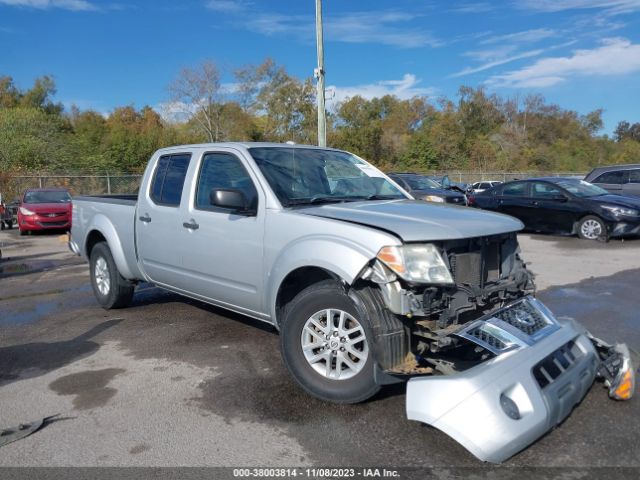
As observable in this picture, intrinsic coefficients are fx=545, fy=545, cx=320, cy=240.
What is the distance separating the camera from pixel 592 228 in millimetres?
12203

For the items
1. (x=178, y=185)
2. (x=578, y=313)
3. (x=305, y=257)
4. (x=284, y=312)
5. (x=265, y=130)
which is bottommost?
(x=578, y=313)

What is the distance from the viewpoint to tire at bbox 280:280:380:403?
11.7 feet

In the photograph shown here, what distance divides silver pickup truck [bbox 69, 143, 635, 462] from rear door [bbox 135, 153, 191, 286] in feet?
0.25

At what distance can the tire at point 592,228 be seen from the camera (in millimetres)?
12000

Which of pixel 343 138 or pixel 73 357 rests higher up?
pixel 343 138

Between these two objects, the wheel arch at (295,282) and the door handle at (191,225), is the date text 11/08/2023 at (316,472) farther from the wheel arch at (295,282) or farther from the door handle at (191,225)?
the door handle at (191,225)

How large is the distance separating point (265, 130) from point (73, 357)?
48.1 m

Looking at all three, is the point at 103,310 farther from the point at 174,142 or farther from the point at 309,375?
the point at 174,142

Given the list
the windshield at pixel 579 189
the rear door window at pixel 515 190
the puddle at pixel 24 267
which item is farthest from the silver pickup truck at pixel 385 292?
the rear door window at pixel 515 190

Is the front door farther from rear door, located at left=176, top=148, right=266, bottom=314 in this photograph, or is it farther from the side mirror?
the side mirror

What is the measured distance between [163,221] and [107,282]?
165 cm

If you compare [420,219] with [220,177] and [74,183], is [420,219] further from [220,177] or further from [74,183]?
[74,183]

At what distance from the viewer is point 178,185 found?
17.5ft

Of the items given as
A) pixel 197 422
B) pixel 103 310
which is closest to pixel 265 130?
pixel 103 310
